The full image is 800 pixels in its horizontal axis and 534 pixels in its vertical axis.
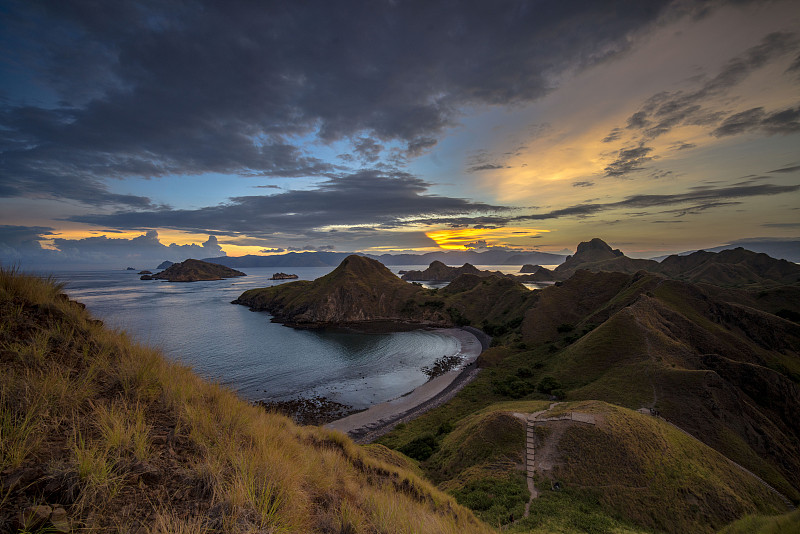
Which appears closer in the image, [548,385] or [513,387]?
[548,385]

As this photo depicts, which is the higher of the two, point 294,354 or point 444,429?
point 444,429

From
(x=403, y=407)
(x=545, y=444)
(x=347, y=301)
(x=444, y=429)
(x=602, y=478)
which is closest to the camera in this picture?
(x=602, y=478)

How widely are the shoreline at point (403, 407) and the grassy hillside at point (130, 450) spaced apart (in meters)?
28.1

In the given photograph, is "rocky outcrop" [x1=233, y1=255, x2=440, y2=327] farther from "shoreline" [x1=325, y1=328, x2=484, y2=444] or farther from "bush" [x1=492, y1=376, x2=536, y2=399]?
"bush" [x1=492, y1=376, x2=536, y2=399]

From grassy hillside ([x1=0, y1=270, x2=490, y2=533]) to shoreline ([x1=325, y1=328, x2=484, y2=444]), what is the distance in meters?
28.1

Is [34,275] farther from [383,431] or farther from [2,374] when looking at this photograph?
[383,431]

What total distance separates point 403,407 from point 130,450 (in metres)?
39.0

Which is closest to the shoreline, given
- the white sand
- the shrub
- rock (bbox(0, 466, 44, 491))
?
the white sand

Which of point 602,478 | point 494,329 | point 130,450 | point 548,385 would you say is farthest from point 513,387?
point 494,329

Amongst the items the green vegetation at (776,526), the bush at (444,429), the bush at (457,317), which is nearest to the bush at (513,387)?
the bush at (444,429)

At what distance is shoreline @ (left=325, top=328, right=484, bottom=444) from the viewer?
110 feet

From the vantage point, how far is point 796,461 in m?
21.7

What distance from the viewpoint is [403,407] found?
39688 millimetres

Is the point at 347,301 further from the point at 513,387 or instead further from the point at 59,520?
the point at 59,520
